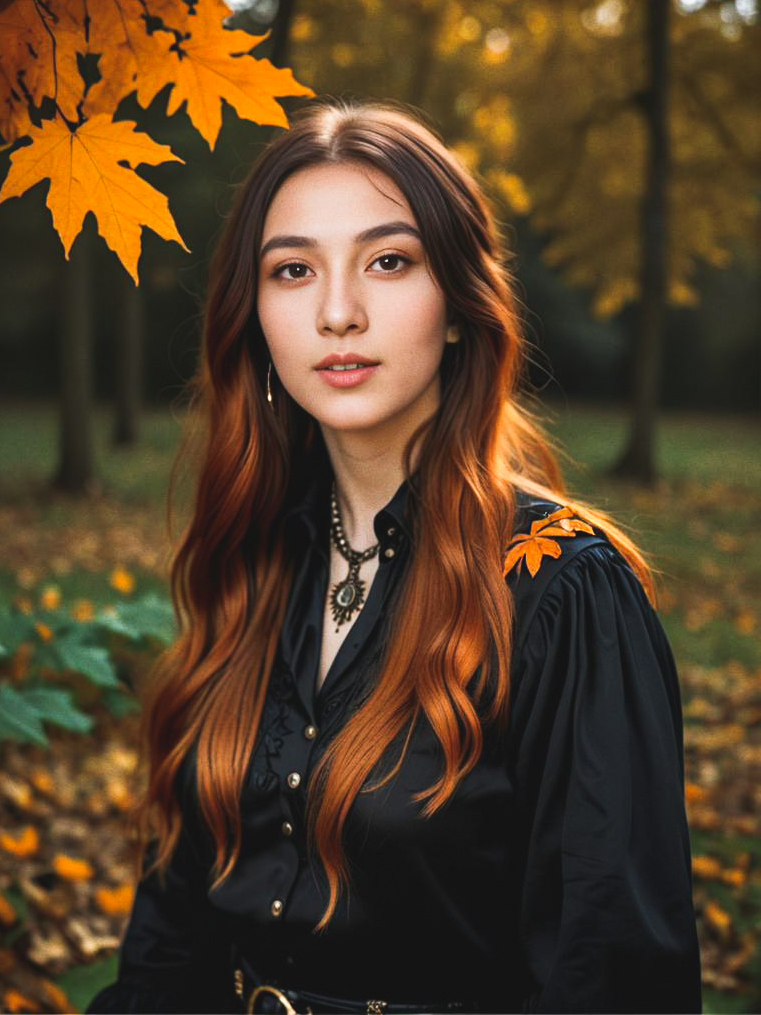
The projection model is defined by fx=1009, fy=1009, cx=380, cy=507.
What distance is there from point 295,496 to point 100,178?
0.97m

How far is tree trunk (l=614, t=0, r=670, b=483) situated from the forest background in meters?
0.03

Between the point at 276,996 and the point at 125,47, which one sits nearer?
the point at 125,47

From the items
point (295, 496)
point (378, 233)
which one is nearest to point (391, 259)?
point (378, 233)

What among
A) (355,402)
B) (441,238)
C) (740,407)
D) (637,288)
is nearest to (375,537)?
(355,402)

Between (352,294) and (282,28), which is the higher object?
(282,28)

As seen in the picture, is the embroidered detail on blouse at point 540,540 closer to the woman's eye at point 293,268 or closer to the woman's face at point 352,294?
the woman's face at point 352,294

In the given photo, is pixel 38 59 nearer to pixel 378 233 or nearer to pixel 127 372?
pixel 378 233

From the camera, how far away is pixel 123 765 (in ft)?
13.0

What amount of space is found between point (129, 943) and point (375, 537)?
1.01 metres

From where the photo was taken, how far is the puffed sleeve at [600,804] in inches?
59.1

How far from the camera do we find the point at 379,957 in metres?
1.76

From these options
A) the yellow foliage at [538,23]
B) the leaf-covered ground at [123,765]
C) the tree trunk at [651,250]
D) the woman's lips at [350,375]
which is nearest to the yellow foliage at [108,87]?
the woman's lips at [350,375]

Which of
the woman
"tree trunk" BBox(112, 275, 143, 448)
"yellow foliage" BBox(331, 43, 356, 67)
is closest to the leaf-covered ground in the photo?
the woman

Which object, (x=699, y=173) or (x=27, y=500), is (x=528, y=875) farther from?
(x=699, y=173)
